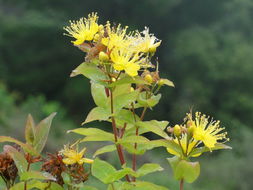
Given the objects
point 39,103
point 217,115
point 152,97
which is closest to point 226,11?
point 217,115

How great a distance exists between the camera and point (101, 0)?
1261 cm

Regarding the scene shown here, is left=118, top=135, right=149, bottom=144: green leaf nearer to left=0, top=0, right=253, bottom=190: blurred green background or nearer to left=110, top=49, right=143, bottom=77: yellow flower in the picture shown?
left=110, top=49, right=143, bottom=77: yellow flower

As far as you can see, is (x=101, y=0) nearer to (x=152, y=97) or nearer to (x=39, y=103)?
(x=39, y=103)

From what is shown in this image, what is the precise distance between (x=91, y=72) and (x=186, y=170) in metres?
0.18

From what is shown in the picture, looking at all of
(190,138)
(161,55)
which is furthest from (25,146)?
(161,55)

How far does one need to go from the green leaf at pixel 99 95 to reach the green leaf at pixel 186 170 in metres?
0.13

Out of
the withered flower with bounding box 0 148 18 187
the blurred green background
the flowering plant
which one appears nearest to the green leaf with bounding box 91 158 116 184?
the flowering plant

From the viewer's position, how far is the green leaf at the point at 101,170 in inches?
28.3

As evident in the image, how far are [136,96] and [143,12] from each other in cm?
1222

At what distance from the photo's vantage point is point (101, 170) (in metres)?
0.73

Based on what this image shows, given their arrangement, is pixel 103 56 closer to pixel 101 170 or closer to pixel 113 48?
pixel 113 48

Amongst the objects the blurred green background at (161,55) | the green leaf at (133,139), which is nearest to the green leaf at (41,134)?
the green leaf at (133,139)

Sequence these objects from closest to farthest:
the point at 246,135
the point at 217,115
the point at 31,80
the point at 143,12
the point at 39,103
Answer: the point at 246,135, the point at 39,103, the point at 217,115, the point at 31,80, the point at 143,12

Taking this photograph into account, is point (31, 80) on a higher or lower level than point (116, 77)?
higher
